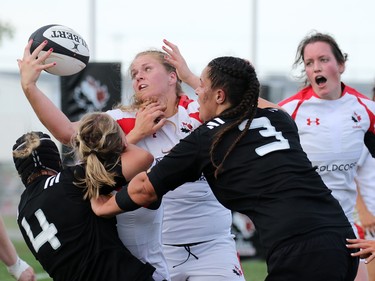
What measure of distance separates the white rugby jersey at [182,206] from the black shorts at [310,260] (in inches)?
52.1

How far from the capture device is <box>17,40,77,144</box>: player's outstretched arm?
4.73 metres

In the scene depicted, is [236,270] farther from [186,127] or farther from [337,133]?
[337,133]

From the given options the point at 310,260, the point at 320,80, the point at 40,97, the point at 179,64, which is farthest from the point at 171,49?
the point at 310,260

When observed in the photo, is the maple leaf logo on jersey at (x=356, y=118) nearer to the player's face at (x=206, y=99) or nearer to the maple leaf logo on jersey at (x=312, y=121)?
the maple leaf logo on jersey at (x=312, y=121)

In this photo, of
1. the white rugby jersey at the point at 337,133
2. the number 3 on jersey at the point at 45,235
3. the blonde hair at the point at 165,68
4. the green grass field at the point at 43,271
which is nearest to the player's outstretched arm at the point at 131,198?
the number 3 on jersey at the point at 45,235

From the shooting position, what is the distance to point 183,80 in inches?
210

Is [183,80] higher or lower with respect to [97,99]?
higher

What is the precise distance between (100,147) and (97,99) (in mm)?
8646

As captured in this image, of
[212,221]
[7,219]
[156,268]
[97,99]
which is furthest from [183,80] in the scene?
[7,219]

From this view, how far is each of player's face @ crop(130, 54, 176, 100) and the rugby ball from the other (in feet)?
1.16

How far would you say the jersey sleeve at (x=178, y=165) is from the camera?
4.05 m

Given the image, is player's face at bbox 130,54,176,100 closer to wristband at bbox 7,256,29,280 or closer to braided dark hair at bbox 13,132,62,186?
braided dark hair at bbox 13,132,62,186

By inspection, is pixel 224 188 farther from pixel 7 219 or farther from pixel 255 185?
pixel 7 219

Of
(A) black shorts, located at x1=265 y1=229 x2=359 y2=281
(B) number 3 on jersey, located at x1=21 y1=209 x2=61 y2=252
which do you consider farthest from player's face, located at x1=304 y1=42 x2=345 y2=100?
(B) number 3 on jersey, located at x1=21 y1=209 x2=61 y2=252
